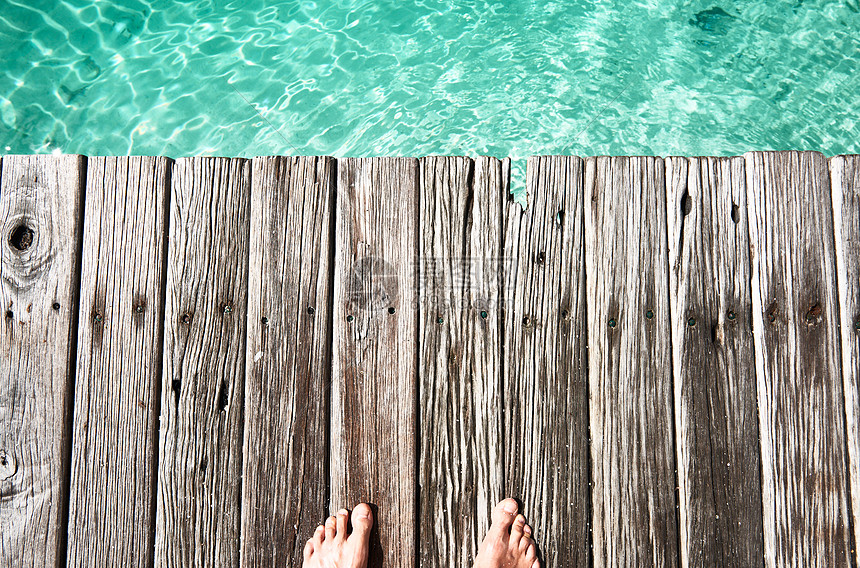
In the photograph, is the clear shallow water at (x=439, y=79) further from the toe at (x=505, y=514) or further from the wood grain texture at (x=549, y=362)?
the toe at (x=505, y=514)

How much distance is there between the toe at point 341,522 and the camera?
5.95 ft

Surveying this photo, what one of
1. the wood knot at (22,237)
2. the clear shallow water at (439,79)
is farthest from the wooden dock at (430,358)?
the clear shallow water at (439,79)

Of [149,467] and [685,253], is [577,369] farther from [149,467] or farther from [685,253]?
[149,467]

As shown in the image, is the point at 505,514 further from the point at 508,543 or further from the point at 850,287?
the point at 850,287

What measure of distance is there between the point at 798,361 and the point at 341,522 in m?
2.01

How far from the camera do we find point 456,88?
3.33m

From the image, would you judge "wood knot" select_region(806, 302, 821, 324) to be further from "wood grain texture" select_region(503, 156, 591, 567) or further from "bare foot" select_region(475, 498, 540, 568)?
"bare foot" select_region(475, 498, 540, 568)

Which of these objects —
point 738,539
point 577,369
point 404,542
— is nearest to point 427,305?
point 577,369

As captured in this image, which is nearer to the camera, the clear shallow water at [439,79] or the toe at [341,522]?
the toe at [341,522]

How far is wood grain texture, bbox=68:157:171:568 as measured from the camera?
189 centimetres

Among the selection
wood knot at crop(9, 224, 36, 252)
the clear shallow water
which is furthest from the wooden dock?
the clear shallow water

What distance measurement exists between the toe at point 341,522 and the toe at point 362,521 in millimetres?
35

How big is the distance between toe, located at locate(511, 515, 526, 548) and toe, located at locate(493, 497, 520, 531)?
20mm

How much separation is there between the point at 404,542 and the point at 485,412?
63 cm
